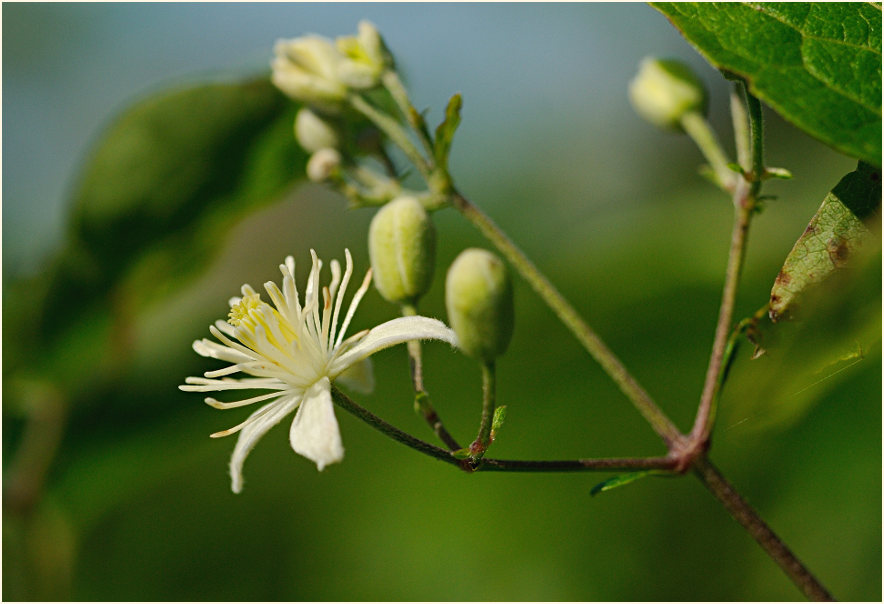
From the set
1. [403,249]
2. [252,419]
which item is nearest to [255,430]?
[252,419]

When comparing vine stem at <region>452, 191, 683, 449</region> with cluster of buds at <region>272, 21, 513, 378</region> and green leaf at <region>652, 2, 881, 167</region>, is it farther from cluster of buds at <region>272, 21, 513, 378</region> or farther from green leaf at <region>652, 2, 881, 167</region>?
green leaf at <region>652, 2, 881, 167</region>

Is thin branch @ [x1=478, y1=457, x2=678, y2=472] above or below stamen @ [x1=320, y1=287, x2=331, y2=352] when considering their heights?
below

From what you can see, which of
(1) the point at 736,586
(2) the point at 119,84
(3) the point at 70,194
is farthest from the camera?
(2) the point at 119,84

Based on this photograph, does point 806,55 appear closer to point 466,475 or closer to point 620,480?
point 620,480

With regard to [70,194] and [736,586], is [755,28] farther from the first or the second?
[70,194]

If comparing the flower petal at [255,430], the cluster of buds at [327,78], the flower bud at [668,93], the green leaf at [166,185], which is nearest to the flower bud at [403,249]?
the flower petal at [255,430]

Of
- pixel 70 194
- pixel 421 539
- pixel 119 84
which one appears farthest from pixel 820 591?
pixel 119 84

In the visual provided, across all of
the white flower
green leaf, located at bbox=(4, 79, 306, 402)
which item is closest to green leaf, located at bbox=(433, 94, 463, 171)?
the white flower
